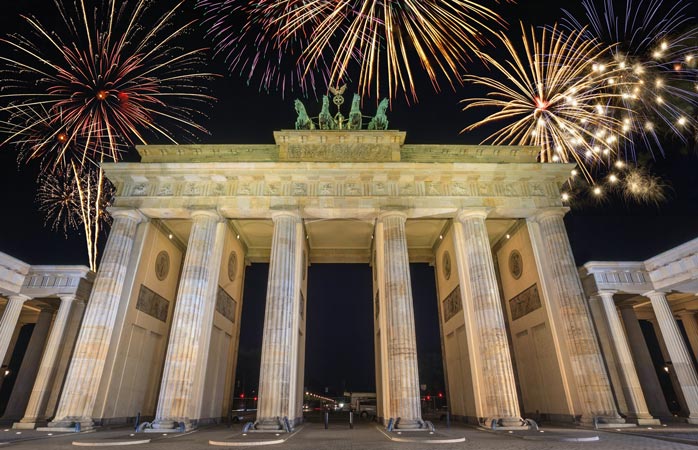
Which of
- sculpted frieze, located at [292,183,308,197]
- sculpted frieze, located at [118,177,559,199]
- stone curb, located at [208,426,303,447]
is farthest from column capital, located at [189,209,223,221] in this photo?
stone curb, located at [208,426,303,447]

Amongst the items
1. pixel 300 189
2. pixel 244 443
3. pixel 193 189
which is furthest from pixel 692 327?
pixel 193 189

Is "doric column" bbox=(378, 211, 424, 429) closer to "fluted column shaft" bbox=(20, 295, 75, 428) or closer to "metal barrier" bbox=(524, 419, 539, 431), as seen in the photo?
"metal barrier" bbox=(524, 419, 539, 431)

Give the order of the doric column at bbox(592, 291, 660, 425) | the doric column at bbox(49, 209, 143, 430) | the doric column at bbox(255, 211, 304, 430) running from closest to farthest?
the doric column at bbox(49, 209, 143, 430), the doric column at bbox(255, 211, 304, 430), the doric column at bbox(592, 291, 660, 425)

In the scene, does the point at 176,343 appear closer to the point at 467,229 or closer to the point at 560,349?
the point at 467,229

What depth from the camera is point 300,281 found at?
20531mm

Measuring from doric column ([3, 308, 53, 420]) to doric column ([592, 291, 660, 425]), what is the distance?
3196cm

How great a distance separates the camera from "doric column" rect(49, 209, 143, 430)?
49.9ft

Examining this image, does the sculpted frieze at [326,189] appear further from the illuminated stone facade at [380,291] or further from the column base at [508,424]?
the column base at [508,424]

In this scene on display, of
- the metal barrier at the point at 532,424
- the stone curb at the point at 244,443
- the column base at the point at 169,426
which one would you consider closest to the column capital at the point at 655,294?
the metal barrier at the point at 532,424

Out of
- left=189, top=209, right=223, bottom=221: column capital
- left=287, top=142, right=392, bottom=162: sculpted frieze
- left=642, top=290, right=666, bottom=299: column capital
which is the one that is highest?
left=287, top=142, right=392, bottom=162: sculpted frieze

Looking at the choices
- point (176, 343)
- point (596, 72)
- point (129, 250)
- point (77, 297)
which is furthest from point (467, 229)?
point (77, 297)

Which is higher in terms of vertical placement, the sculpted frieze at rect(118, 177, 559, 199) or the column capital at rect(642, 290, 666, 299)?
the sculpted frieze at rect(118, 177, 559, 199)

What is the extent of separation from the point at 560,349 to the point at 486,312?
419 centimetres

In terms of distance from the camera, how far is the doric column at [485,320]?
619 inches
